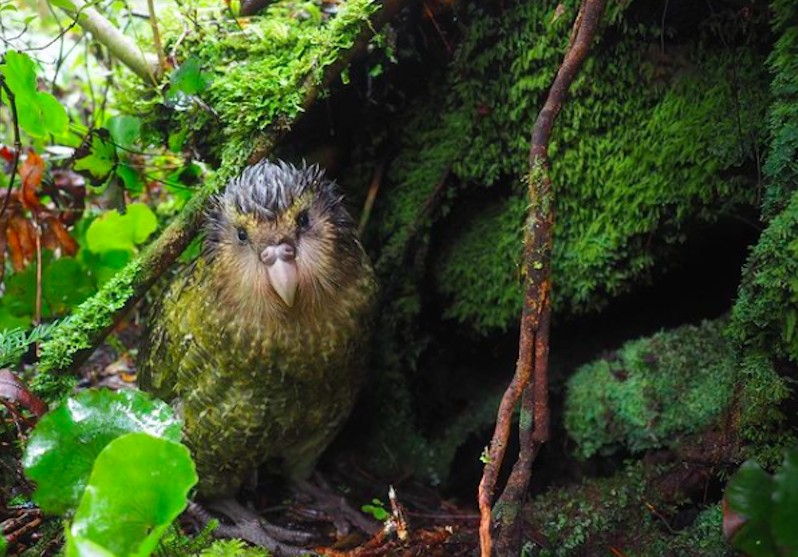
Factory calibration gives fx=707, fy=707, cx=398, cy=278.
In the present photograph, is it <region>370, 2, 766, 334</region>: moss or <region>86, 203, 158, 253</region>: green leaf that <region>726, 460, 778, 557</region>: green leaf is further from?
<region>86, 203, 158, 253</region>: green leaf

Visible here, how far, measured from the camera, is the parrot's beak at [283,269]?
7.61 ft

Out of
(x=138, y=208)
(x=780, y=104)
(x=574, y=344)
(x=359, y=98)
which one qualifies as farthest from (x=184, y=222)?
(x=780, y=104)

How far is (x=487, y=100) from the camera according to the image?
2.79 meters

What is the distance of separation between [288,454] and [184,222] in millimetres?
1079

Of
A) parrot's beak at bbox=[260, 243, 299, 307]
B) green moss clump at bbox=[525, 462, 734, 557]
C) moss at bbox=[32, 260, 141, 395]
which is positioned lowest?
green moss clump at bbox=[525, 462, 734, 557]

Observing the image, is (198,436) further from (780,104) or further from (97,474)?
(780,104)

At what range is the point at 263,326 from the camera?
99.3 inches

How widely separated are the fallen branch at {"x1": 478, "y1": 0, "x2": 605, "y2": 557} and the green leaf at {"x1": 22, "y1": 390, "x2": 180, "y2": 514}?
0.84m

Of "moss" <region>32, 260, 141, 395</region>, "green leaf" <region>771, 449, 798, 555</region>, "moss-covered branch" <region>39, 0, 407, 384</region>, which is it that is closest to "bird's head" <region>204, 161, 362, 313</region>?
"moss-covered branch" <region>39, 0, 407, 384</region>

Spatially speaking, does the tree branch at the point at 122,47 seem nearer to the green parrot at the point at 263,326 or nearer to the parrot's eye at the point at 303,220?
the green parrot at the point at 263,326

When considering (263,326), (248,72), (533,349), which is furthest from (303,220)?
(533,349)

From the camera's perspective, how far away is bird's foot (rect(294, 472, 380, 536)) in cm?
292

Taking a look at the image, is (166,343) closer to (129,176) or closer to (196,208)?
(196,208)

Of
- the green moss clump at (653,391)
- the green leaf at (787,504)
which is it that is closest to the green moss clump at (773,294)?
the green moss clump at (653,391)
